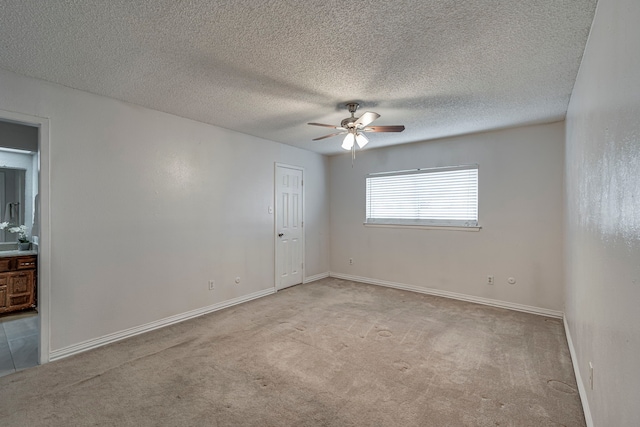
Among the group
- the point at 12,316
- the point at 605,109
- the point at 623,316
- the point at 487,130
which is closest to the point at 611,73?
the point at 605,109

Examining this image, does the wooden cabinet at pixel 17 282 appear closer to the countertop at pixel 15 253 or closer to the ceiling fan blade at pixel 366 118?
the countertop at pixel 15 253

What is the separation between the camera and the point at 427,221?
196 inches

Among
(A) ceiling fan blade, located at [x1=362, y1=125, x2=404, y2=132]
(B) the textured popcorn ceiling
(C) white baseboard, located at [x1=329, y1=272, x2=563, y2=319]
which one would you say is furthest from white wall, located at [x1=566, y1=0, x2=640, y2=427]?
(C) white baseboard, located at [x1=329, y1=272, x2=563, y2=319]

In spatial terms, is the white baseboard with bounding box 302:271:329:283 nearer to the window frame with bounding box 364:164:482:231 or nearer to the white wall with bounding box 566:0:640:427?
the window frame with bounding box 364:164:482:231

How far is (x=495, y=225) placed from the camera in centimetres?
433

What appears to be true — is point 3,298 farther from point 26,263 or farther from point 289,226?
point 289,226

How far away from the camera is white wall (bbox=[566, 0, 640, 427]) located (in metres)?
1.09

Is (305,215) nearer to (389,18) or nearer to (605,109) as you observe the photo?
(389,18)

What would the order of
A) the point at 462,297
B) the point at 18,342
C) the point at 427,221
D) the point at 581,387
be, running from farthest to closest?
the point at 427,221 < the point at 462,297 < the point at 18,342 < the point at 581,387

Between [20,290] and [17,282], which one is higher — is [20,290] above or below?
below

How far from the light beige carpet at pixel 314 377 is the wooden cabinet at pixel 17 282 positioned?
225cm

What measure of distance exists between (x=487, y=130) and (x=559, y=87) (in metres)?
1.51

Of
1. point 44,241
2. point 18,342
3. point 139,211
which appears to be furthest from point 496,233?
point 18,342

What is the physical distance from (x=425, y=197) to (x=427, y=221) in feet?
1.36
